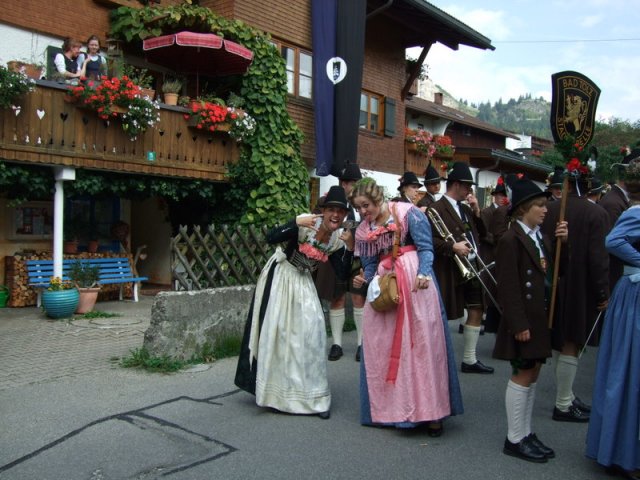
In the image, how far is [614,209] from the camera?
241 inches

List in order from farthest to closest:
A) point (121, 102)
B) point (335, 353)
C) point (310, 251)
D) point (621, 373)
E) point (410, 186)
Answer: point (121, 102)
point (410, 186)
point (335, 353)
point (310, 251)
point (621, 373)

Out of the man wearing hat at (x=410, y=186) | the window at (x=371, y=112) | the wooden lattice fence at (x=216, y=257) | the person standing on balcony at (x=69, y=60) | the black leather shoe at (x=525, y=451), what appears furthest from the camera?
the window at (x=371, y=112)

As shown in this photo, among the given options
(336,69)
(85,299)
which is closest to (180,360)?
(85,299)

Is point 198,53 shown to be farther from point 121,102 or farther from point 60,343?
point 60,343

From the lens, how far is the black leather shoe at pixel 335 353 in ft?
23.1

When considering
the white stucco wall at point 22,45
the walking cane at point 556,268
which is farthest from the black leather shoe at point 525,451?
the white stucco wall at point 22,45

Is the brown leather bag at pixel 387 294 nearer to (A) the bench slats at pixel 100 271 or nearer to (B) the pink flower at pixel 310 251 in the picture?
(B) the pink flower at pixel 310 251

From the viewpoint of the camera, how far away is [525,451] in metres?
4.13

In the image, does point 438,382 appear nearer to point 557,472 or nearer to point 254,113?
point 557,472

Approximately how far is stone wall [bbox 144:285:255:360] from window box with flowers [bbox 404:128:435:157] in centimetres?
1178

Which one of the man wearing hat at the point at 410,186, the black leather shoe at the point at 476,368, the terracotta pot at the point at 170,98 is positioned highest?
the terracotta pot at the point at 170,98

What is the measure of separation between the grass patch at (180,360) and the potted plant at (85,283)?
347 centimetres

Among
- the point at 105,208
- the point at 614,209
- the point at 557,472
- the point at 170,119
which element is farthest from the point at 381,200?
the point at 105,208

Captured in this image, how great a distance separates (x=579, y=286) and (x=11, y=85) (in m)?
7.75
